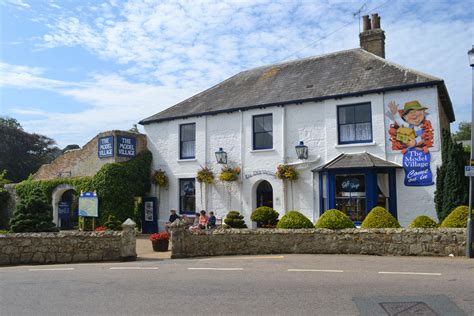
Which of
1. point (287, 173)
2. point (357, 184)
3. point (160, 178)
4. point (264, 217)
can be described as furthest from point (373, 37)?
point (160, 178)

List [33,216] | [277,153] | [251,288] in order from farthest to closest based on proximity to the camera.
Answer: [277,153] < [33,216] < [251,288]

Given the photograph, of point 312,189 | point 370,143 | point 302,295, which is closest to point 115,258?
point 302,295

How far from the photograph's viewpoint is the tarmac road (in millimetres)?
6852

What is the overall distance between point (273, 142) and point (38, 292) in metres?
13.4

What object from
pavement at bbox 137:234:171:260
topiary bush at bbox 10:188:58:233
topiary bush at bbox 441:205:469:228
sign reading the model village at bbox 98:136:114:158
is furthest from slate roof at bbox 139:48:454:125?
topiary bush at bbox 10:188:58:233

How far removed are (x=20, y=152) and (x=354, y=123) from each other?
40390mm


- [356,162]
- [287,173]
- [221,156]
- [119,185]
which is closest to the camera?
[356,162]

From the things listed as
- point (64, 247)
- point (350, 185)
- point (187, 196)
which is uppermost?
point (350, 185)

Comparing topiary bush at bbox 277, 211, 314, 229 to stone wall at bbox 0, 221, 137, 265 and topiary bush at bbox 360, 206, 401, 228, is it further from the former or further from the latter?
stone wall at bbox 0, 221, 137, 265

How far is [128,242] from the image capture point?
44.5 feet

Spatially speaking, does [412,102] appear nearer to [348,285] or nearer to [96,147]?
[348,285]

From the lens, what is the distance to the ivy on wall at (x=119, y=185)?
21812mm

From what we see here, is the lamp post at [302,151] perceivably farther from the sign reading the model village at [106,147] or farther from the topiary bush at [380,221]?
the sign reading the model village at [106,147]

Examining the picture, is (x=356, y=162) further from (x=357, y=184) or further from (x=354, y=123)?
(x=354, y=123)
